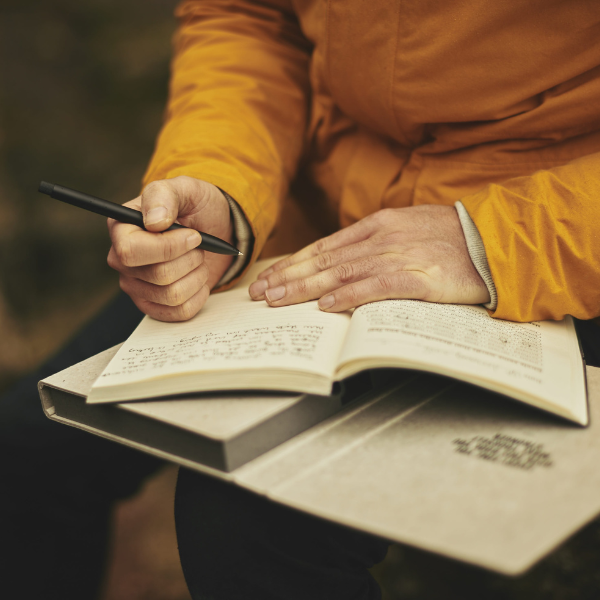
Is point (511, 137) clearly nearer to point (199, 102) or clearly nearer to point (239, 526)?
point (199, 102)

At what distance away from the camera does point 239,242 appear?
3.05 feet

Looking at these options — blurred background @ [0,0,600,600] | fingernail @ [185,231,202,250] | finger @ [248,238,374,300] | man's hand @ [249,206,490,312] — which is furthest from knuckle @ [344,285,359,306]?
blurred background @ [0,0,600,600]

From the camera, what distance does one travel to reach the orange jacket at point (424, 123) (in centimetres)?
71

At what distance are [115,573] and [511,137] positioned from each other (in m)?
1.42

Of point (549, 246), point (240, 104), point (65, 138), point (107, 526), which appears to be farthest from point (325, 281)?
point (65, 138)

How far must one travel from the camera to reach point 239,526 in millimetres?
609

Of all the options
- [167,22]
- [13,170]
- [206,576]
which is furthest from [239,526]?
[167,22]

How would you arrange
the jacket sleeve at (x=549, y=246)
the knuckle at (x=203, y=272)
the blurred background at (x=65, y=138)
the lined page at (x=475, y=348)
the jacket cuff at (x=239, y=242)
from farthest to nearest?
the blurred background at (x=65, y=138), the jacket cuff at (x=239, y=242), the knuckle at (x=203, y=272), the jacket sleeve at (x=549, y=246), the lined page at (x=475, y=348)

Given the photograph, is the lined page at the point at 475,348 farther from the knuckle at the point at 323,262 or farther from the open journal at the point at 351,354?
the knuckle at the point at 323,262

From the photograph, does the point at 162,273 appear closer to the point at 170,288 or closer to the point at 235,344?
the point at 170,288

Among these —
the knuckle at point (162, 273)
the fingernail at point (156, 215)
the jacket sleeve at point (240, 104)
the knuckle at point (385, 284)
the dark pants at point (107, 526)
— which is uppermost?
the jacket sleeve at point (240, 104)

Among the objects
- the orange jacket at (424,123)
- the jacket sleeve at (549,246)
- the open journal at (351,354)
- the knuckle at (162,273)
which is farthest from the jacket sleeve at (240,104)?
the jacket sleeve at (549,246)

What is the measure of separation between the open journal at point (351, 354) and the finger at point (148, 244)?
0.11 m

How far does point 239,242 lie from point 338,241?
193 mm
